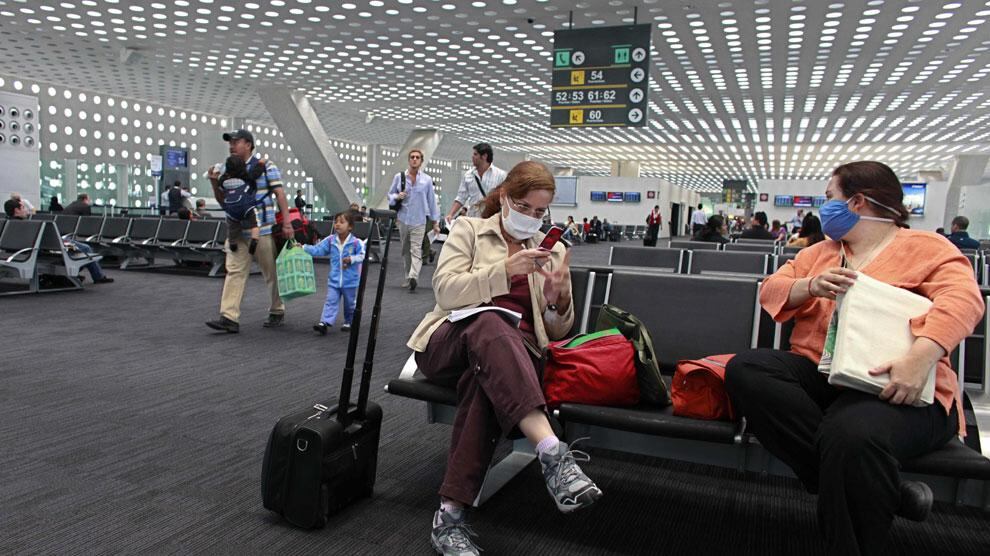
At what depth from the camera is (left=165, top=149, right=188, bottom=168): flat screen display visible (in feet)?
84.2

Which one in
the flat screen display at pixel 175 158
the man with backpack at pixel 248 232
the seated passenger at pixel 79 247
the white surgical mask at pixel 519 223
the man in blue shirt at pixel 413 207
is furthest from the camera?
the flat screen display at pixel 175 158

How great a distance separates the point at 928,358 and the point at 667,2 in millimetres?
11460

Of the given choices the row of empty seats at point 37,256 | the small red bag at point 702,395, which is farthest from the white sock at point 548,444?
the row of empty seats at point 37,256

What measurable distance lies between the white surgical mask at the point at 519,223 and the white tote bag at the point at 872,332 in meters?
1.10

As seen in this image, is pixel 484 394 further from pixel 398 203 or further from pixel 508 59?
pixel 508 59

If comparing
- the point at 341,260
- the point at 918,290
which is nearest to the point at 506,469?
the point at 918,290

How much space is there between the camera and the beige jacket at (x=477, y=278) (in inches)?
94.7

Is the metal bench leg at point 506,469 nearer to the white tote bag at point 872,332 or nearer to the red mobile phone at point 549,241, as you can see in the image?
the red mobile phone at point 549,241

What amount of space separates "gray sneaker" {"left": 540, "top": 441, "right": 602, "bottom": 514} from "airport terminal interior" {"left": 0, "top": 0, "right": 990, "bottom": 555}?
77mm

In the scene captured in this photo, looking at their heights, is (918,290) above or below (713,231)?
above

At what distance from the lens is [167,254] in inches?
441

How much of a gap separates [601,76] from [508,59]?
6.08 metres

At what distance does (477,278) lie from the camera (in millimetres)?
2410

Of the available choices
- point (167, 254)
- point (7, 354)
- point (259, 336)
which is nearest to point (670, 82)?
point (167, 254)
